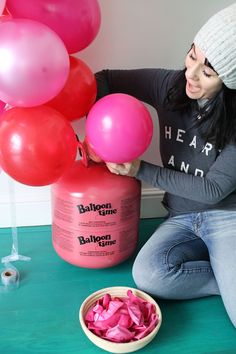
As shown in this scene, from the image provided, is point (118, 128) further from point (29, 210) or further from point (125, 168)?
point (29, 210)

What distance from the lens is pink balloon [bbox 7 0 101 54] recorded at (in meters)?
1.12

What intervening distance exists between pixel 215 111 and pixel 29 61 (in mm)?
554

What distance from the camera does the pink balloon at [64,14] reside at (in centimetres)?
112

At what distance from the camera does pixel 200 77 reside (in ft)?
3.95

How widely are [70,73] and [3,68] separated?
0.25 m

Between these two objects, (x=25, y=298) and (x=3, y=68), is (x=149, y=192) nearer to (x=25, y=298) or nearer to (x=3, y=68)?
(x=25, y=298)

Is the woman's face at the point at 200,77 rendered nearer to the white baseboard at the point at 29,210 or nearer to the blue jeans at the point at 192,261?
the blue jeans at the point at 192,261

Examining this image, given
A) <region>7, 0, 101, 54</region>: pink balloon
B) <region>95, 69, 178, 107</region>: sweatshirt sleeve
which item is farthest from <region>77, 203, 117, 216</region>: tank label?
<region>7, 0, 101, 54</region>: pink balloon

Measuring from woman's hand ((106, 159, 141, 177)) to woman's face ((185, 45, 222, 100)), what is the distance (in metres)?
0.27

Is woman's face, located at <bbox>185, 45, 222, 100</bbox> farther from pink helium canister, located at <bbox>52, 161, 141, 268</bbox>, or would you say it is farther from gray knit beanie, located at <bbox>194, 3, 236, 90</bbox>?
pink helium canister, located at <bbox>52, 161, 141, 268</bbox>

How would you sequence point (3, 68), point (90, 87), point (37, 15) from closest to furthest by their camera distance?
1. point (3, 68)
2. point (37, 15)
3. point (90, 87)

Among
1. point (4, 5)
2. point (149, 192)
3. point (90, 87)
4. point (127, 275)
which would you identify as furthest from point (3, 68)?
point (149, 192)

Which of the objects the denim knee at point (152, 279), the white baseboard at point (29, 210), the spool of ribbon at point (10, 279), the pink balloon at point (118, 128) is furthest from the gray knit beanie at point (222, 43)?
the spool of ribbon at point (10, 279)

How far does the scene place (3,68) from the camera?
1.01 meters
